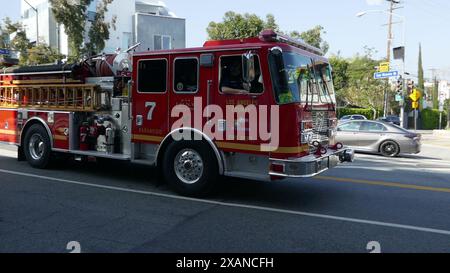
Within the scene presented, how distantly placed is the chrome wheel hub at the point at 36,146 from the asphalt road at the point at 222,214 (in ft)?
1.25

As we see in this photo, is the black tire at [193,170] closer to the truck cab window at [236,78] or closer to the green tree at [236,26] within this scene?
the truck cab window at [236,78]

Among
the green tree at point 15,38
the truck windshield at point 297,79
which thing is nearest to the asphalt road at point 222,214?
the truck windshield at point 297,79

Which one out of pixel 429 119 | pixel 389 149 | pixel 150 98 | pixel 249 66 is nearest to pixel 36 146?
pixel 150 98

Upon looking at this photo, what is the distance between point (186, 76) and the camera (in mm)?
7645

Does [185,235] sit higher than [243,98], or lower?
lower

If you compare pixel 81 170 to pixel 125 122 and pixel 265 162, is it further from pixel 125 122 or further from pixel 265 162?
pixel 265 162

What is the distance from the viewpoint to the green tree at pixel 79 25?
2606 centimetres

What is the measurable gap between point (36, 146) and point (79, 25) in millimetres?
18223

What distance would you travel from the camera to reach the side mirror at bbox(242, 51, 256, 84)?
6840 mm
